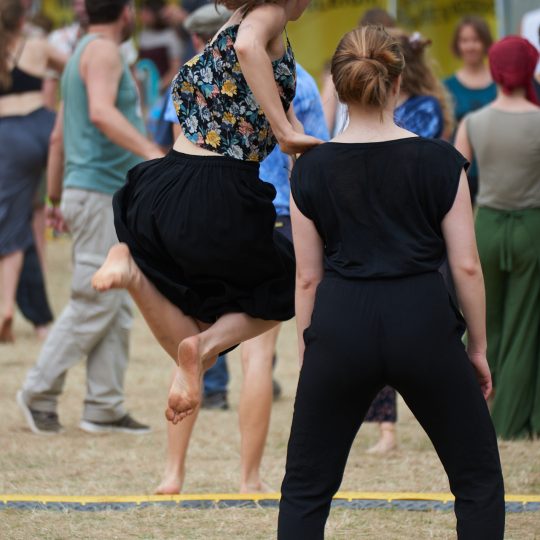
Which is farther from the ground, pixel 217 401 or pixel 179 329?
pixel 179 329

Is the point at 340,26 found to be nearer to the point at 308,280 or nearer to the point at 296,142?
the point at 296,142

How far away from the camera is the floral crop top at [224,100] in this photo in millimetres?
4156

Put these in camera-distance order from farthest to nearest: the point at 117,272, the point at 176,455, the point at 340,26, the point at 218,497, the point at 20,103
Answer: the point at 340,26
the point at 20,103
the point at 176,455
the point at 218,497
the point at 117,272

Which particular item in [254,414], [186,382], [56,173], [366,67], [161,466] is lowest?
[161,466]

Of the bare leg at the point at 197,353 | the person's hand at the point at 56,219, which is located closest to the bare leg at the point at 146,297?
the bare leg at the point at 197,353

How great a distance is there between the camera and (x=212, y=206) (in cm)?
416

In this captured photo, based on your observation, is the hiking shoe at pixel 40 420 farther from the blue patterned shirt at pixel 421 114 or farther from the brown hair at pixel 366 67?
the brown hair at pixel 366 67

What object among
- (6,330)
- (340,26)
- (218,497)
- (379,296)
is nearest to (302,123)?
(218,497)

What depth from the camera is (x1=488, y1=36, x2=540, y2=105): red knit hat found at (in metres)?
6.21

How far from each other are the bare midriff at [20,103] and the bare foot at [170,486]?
15.4 ft

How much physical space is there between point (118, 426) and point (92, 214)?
1.17 meters

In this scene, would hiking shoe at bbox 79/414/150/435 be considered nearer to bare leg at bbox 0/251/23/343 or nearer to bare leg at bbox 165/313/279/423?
bare leg at bbox 165/313/279/423

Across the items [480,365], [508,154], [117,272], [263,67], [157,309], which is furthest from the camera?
[508,154]

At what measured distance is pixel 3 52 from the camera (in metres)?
8.98
